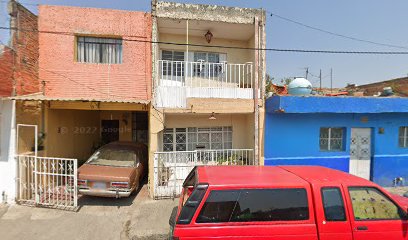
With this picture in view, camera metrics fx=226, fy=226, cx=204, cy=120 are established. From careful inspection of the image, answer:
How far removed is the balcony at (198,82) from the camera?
7.07m

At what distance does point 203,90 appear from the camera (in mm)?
7250

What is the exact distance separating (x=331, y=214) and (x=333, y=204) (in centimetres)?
13

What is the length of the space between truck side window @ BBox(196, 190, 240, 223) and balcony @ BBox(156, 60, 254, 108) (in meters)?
4.48

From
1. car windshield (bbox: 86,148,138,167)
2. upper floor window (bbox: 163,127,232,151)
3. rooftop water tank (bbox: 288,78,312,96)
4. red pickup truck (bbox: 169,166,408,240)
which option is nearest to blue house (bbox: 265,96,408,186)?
rooftop water tank (bbox: 288,78,312,96)

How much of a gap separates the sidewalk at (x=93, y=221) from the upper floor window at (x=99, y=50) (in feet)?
14.1

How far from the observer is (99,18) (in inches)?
282

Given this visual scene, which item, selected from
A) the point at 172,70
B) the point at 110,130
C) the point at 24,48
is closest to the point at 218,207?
the point at 172,70

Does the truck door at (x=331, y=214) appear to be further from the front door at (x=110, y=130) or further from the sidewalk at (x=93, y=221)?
the front door at (x=110, y=130)

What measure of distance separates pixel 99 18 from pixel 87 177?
193 inches

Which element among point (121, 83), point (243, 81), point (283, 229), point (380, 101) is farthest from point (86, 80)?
point (380, 101)

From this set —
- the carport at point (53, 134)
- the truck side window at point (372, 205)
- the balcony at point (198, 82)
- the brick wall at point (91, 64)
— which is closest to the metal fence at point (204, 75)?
the balcony at point (198, 82)

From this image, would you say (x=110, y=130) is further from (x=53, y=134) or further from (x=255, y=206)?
(x=255, y=206)

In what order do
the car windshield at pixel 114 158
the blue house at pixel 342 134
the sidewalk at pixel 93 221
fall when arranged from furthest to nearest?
the blue house at pixel 342 134, the car windshield at pixel 114 158, the sidewalk at pixel 93 221

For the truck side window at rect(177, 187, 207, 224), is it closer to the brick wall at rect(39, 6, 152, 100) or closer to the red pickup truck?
the red pickup truck
